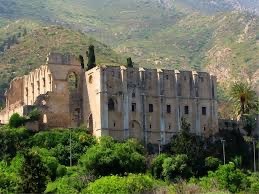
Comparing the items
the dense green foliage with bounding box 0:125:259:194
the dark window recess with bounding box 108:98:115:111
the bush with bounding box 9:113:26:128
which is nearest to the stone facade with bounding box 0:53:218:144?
the dark window recess with bounding box 108:98:115:111

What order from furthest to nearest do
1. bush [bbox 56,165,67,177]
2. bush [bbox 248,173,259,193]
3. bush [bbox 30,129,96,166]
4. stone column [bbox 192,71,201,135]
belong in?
stone column [bbox 192,71,201,135]
bush [bbox 30,129,96,166]
bush [bbox 248,173,259,193]
bush [bbox 56,165,67,177]

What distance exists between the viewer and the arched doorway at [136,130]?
280ft

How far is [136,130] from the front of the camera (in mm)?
85750

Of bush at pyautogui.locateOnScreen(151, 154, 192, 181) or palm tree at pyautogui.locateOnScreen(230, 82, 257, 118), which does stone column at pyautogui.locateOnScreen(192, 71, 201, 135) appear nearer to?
palm tree at pyautogui.locateOnScreen(230, 82, 257, 118)

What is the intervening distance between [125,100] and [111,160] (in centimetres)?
941

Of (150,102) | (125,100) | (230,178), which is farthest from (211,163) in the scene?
(125,100)

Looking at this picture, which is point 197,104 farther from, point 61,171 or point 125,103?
point 61,171

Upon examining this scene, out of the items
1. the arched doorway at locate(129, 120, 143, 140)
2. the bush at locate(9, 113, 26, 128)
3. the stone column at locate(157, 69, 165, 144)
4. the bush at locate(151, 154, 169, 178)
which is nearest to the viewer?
the bush at locate(151, 154, 169, 178)

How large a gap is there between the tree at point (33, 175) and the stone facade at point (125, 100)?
14.4m

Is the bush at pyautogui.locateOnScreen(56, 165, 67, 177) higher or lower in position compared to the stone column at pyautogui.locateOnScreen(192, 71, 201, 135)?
lower

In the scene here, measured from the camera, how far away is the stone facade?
3324 inches

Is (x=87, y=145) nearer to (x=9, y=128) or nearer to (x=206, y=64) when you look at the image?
(x=9, y=128)

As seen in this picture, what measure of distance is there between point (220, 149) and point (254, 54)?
9666 cm

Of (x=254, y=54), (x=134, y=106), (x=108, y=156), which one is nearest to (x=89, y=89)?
(x=134, y=106)
